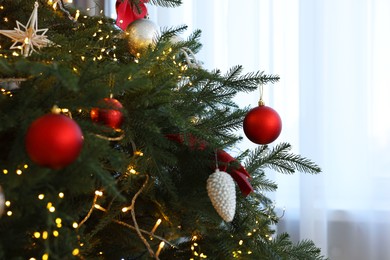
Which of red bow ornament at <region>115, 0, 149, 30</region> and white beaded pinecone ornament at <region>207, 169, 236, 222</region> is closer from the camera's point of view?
white beaded pinecone ornament at <region>207, 169, 236, 222</region>

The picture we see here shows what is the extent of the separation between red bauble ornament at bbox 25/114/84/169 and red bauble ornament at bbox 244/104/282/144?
35 cm

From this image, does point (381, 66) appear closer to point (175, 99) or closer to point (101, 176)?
point (175, 99)

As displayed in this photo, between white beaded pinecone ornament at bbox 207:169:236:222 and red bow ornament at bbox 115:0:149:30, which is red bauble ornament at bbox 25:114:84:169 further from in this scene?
red bow ornament at bbox 115:0:149:30

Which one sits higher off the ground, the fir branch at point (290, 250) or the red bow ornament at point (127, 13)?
the red bow ornament at point (127, 13)

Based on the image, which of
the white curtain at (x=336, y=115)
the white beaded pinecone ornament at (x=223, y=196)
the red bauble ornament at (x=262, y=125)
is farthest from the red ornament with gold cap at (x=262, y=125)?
the white curtain at (x=336, y=115)

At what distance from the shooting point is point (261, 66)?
1.61 meters

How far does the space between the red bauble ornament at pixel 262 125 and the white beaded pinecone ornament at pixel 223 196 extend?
0.11 m

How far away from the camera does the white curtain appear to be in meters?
1.51

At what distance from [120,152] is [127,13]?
432mm

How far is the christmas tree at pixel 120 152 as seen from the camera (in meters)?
0.56

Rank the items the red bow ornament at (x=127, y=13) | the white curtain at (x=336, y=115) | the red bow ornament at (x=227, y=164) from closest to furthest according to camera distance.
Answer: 1. the red bow ornament at (x=227, y=164)
2. the red bow ornament at (x=127, y=13)
3. the white curtain at (x=336, y=115)

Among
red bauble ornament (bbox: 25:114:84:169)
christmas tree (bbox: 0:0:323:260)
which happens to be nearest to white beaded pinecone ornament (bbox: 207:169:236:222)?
christmas tree (bbox: 0:0:323:260)

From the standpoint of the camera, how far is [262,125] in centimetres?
78

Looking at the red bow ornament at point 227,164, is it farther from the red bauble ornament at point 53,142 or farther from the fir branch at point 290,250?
the red bauble ornament at point 53,142
